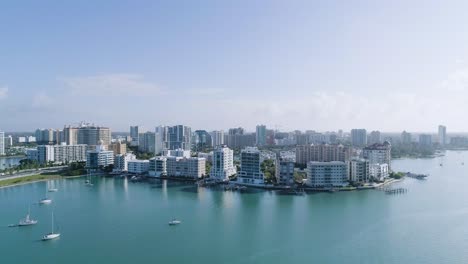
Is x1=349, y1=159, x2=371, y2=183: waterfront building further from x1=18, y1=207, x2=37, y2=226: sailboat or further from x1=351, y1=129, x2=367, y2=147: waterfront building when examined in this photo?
x1=351, y1=129, x2=367, y2=147: waterfront building

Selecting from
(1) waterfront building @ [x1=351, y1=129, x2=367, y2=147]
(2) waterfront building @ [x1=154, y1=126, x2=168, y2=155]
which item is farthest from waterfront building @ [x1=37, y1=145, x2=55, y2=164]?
(1) waterfront building @ [x1=351, y1=129, x2=367, y2=147]

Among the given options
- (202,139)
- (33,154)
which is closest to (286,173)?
(33,154)

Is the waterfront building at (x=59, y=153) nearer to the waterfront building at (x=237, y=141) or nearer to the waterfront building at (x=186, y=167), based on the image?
the waterfront building at (x=186, y=167)

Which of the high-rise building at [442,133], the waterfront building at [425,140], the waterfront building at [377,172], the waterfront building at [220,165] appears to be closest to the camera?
the waterfront building at [377,172]

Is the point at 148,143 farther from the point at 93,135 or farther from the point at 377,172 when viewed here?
the point at 377,172

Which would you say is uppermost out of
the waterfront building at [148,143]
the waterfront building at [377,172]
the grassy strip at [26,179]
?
the waterfront building at [148,143]

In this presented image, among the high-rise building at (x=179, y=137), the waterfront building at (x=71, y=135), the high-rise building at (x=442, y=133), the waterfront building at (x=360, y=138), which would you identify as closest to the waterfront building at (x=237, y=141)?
the high-rise building at (x=179, y=137)

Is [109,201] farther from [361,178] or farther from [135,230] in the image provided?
[361,178]

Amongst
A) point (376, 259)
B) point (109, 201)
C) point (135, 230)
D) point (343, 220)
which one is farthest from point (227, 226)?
point (109, 201)
